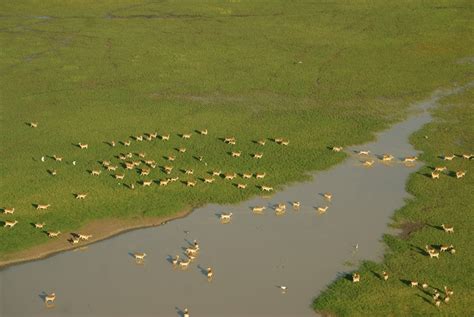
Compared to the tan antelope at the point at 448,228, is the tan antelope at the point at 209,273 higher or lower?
lower

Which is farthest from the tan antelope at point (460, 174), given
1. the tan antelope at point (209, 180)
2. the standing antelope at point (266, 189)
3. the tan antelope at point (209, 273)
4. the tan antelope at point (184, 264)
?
the tan antelope at point (184, 264)

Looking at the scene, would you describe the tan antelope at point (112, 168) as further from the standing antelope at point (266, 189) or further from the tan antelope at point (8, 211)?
the standing antelope at point (266, 189)

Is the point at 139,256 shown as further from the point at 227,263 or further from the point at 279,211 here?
the point at 279,211

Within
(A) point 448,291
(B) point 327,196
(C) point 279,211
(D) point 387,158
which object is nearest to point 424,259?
(A) point 448,291

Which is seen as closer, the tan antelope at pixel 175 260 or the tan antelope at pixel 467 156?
the tan antelope at pixel 175 260

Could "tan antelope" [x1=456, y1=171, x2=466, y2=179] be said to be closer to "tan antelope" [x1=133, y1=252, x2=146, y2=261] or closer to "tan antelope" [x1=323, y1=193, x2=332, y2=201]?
"tan antelope" [x1=323, y1=193, x2=332, y2=201]

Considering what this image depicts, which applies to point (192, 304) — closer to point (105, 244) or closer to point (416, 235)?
point (105, 244)

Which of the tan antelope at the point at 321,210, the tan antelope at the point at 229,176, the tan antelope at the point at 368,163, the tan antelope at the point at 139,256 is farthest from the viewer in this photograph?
the tan antelope at the point at 368,163

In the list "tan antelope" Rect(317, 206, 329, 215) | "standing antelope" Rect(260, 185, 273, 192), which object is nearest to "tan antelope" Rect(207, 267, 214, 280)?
"tan antelope" Rect(317, 206, 329, 215)
